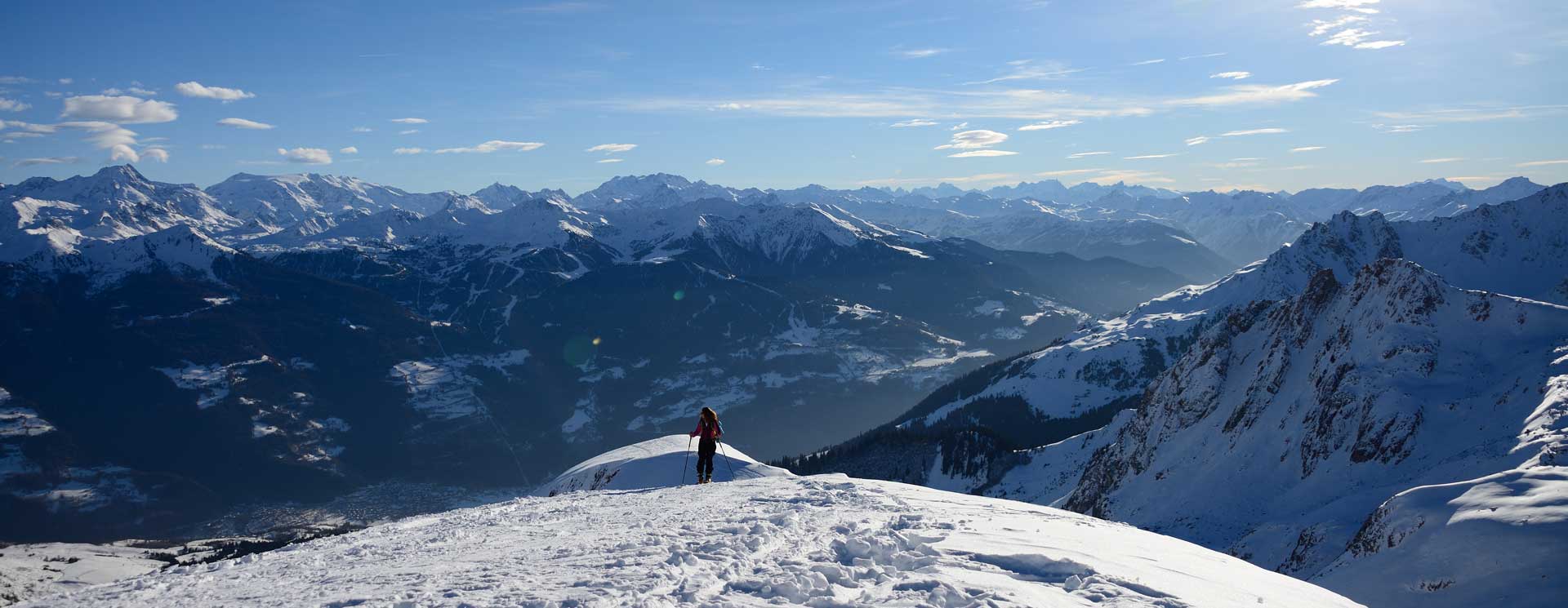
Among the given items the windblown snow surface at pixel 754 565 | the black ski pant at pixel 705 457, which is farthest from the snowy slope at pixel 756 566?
the black ski pant at pixel 705 457

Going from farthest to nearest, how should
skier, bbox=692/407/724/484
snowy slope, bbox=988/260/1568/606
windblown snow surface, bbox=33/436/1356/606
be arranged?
skier, bbox=692/407/724/484 → snowy slope, bbox=988/260/1568/606 → windblown snow surface, bbox=33/436/1356/606

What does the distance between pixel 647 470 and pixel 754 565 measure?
219 feet

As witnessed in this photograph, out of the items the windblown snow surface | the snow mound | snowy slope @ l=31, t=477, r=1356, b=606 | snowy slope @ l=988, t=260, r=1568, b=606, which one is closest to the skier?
the windblown snow surface

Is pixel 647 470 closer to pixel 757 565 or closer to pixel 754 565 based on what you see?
pixel 754 565

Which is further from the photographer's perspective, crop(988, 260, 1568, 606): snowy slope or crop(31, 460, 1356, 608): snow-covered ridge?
crop(988, 260, 1568, 606): snowy slope

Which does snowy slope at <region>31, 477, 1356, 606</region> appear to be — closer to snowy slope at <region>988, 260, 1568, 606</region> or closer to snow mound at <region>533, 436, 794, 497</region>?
snowy slope at <region>988, 260, 1568, 606</region>

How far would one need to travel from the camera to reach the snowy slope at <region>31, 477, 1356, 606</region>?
14.3m

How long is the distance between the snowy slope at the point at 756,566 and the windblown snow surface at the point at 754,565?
0.06 meters

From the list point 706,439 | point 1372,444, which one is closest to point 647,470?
point 706,439

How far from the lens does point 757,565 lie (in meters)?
16.3

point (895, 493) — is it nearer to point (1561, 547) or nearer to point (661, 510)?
point (661, 510)

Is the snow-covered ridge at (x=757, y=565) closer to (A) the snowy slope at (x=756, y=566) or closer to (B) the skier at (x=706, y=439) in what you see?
(A) the snowy slope at (x=756, y=566)

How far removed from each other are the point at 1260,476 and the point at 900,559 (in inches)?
2242

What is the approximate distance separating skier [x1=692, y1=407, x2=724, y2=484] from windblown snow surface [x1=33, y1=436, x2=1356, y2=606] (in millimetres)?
8559
